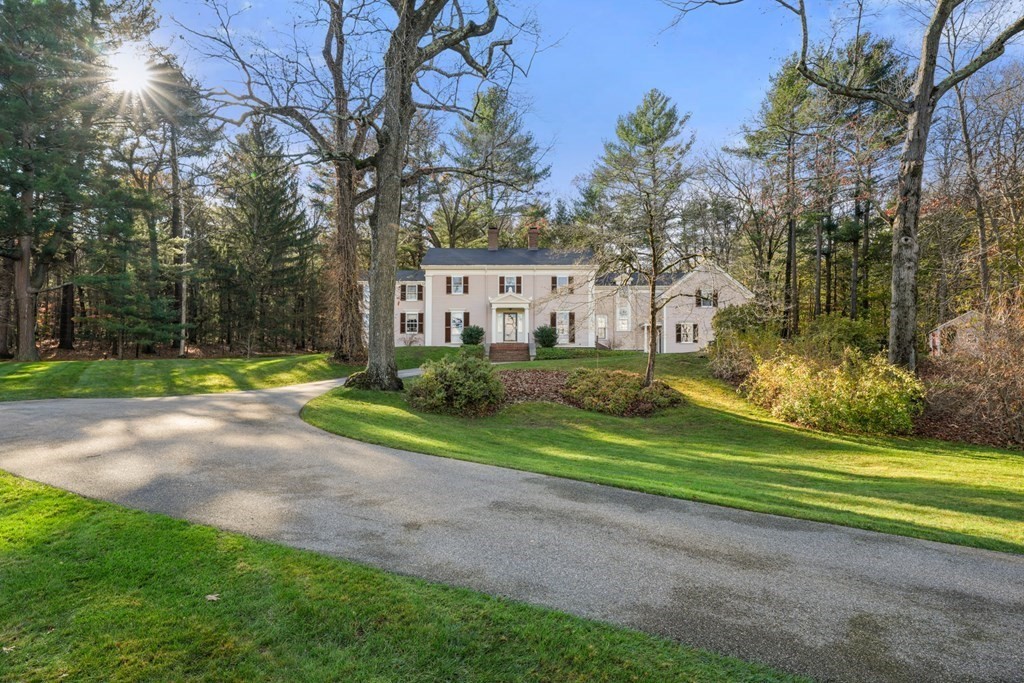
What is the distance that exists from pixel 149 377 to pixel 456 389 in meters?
9.81

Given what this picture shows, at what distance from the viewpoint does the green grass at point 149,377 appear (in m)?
12.4

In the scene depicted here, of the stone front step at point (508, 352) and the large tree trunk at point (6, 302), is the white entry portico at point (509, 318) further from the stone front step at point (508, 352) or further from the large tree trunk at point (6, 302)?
the large tree trunk at point (6, 302)

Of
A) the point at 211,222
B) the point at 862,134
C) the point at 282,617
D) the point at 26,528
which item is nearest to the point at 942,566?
the point at 282,617

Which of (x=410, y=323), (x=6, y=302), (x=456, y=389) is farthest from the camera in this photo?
(x=410, y=323)

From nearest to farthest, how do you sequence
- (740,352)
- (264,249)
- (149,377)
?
(149,377) < (740,352) < (264,249)

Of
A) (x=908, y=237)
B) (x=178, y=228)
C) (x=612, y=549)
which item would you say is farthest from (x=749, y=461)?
(x=178, y=228)

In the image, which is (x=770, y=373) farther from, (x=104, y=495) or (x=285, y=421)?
(x=104, y=495)

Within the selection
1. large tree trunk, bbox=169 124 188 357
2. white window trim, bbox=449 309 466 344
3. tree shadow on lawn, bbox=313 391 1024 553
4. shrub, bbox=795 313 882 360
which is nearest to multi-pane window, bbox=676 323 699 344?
shrub, bbox=795 313 882 360

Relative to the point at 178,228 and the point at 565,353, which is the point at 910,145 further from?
the point at 178,228

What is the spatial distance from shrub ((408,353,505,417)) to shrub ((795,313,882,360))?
361 inches

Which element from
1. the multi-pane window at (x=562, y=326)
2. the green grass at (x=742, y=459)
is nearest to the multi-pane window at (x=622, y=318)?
the multi-pane window at (x=562, y=326)

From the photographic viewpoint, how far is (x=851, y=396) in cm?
1121

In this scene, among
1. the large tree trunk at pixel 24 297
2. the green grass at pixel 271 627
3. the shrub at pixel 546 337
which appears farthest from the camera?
the shrub at pixel 546 337

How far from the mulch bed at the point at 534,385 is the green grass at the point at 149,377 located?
679 centimetres
